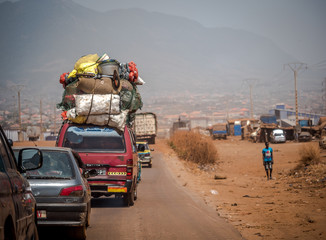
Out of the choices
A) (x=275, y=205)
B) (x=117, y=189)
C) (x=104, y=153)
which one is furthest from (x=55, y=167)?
(x=275, y=205)

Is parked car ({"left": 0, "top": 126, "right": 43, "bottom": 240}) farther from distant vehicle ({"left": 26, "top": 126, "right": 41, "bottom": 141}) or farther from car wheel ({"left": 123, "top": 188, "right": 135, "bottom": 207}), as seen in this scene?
distant vehicle ({"left": 26, "top": 126, "right": 41, "bottom": 141})

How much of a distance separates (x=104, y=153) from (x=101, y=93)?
5.50 ft

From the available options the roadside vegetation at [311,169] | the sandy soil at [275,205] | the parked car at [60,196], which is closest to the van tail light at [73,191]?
the parked car at [60,196]

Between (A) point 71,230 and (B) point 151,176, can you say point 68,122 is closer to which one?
(A) point 71,230

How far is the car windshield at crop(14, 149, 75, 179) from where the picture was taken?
8.67 metres

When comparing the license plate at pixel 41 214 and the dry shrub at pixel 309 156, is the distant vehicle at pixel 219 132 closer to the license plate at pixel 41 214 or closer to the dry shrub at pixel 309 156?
the dry shrub at pixel 309 156

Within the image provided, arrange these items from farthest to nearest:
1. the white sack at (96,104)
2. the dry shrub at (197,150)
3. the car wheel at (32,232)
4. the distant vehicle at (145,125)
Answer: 1. the distant vehicle at (145,125)
2. the dry shrub at (197,150)
3. the white sack at (96,104)
4. the car wheel at (32,232)

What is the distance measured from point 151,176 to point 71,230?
679 inches

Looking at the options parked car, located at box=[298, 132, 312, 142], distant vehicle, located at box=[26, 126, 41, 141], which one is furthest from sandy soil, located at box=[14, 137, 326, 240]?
distant vehicle, located at box=[26, 126, 41, 141]

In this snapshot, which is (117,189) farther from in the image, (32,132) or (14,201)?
(32,132)

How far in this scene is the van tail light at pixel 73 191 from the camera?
841 centimetres

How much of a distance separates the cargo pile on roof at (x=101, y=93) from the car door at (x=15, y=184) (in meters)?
7.84

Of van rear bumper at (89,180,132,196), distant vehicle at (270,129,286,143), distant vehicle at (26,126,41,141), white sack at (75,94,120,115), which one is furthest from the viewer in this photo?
distant vehicle at (26,126,41,141)

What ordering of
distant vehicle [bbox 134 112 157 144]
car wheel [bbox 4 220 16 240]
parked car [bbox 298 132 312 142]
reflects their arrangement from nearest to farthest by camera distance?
car wheel [bbox 4 220 16 240]
distant vehicle [bbox 134 112 157 144]
parked car [bbox 298 132 312 142]
